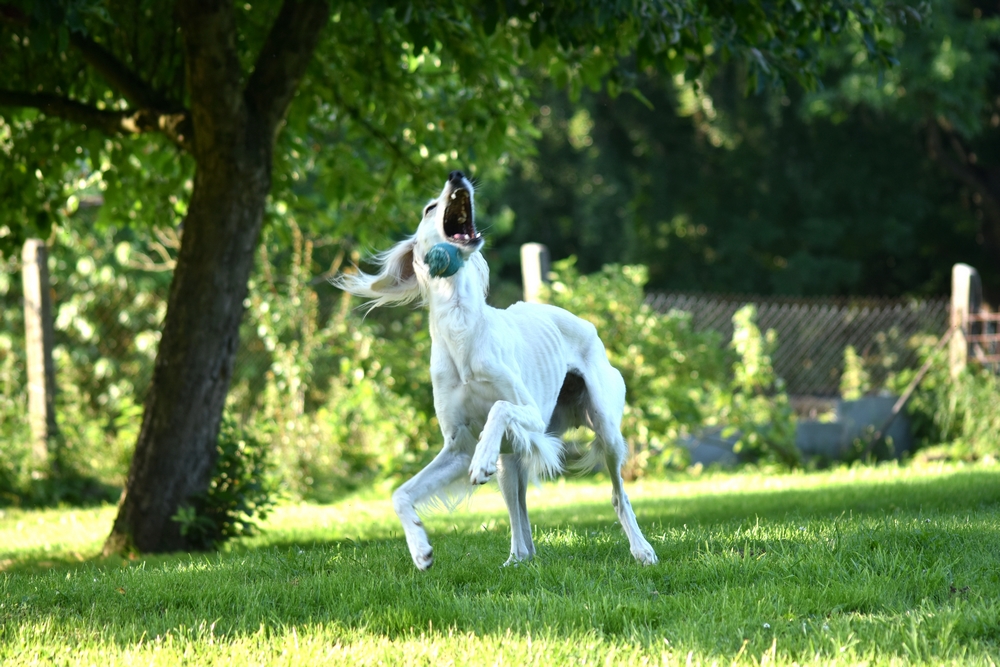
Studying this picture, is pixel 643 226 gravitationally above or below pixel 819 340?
above

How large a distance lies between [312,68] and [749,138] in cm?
1596

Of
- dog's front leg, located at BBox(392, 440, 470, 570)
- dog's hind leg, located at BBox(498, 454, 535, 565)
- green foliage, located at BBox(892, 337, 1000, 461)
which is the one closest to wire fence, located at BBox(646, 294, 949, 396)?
green foliage, located at BBox(892, 337, 1000, 461)

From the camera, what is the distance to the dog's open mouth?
13.8 feet

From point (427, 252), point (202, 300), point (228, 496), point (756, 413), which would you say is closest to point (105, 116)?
point (202, 300)

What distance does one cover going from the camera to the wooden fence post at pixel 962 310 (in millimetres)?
11016

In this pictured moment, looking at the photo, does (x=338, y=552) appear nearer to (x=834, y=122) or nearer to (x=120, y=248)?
(x=120, y=248)

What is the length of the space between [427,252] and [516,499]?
122 centimetres

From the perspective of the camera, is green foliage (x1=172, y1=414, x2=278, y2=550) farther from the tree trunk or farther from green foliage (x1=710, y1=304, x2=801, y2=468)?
green foliage (x1=710, y1=304, x2=801, y2=468)

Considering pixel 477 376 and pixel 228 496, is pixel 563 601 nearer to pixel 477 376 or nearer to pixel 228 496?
pixel 477 376

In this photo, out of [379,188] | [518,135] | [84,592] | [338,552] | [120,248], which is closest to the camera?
[84,592]

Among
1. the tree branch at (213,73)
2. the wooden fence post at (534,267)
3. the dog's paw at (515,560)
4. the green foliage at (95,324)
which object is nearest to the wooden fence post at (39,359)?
the green foliage at (95,324)

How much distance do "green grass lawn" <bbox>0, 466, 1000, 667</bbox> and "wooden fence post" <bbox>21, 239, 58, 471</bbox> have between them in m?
4.64

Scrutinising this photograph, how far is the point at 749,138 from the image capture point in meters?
21.8

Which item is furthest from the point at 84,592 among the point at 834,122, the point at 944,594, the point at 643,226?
the point at 643,226
